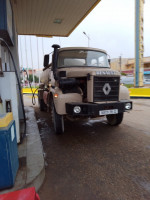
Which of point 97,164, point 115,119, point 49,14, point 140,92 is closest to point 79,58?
point 115,119

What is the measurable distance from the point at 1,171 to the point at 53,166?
3.44 ft

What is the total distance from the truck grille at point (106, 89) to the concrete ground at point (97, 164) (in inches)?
43.3

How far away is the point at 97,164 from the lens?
2.88 m

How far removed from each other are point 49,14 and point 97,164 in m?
6.31

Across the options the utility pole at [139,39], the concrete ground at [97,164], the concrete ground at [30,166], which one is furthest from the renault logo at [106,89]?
the utility pole at [139,39]

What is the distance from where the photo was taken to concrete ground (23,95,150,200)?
218 cm

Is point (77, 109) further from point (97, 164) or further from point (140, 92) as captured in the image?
point (140, 92)

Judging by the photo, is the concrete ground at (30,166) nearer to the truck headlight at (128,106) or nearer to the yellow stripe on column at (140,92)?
the truck headlight at (128,106)

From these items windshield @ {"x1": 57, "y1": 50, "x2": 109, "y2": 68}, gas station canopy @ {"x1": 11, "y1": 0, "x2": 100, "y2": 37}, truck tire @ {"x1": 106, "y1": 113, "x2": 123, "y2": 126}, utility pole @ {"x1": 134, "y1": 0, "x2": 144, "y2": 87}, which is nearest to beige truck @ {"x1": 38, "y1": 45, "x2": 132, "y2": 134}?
windshield @ {"x1": 57, "y1": 50, "x2": 109, "y2": 68}

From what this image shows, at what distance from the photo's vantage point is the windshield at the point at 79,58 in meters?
4.63

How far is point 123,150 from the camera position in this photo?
3.41 m

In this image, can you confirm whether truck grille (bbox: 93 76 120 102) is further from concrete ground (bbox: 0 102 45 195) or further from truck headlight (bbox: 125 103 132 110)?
concrete ground (bbox: 0 102 45 195)

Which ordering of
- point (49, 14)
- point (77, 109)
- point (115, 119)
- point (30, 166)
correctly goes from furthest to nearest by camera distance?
point (49, 14) → point (115, 119) → point (77, 109) → point (30, 166)

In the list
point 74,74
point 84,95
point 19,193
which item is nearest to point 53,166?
point 19,193
